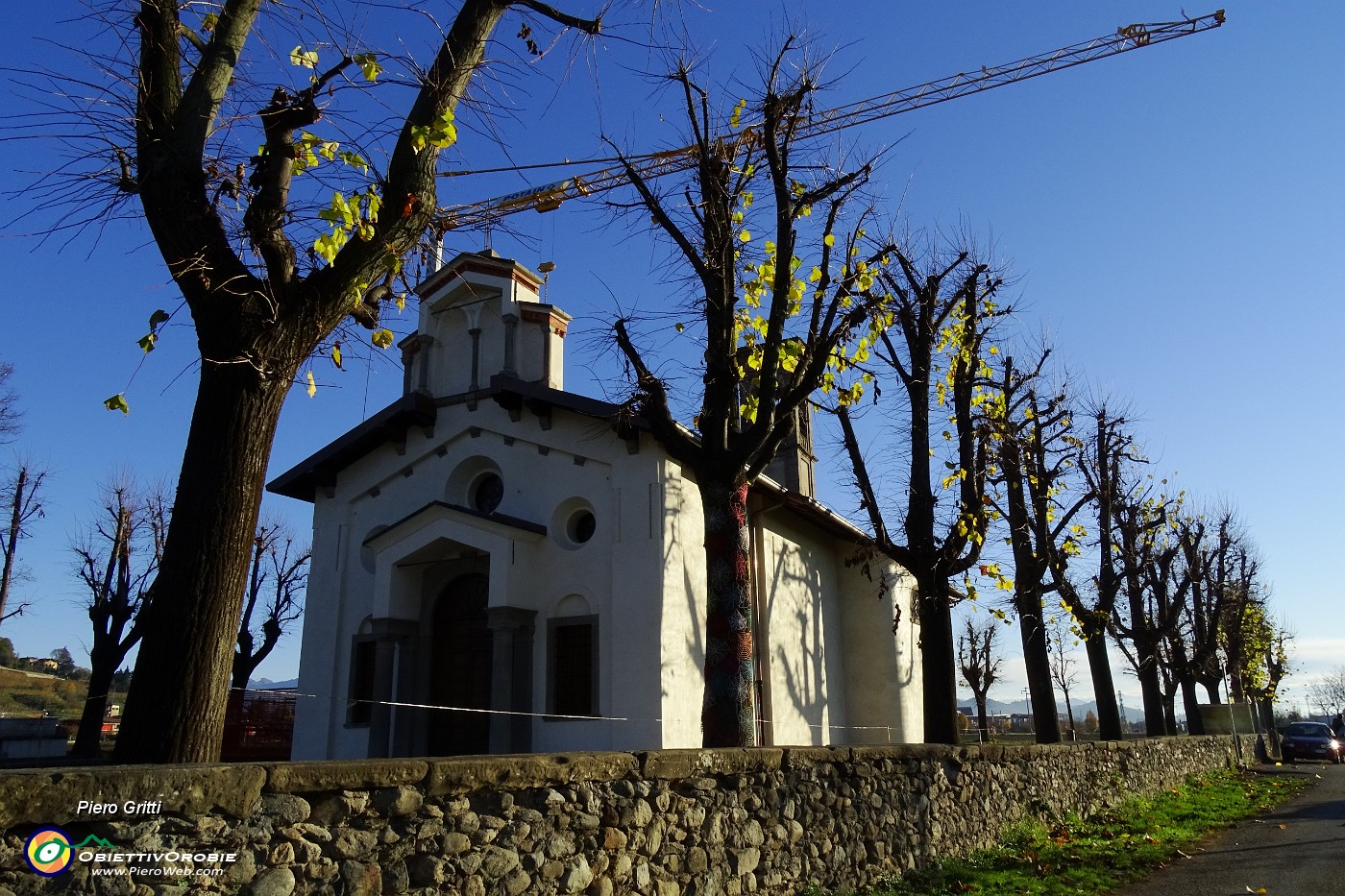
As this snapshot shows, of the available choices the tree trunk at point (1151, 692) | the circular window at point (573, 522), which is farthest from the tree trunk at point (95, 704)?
the tree trunk at point (1151, 692)

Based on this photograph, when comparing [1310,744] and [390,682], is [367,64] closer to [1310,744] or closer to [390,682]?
[390,682]

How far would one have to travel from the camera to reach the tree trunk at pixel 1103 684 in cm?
2028

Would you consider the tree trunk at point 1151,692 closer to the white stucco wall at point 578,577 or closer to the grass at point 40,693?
the white stucco wall at point 578,577

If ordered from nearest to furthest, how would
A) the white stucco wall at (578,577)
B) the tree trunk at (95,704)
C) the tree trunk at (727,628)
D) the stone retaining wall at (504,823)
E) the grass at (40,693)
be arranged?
1. the stone retaining wall at (504,823)
2. the tree trunk at (727,628)
3. the white stucco wall at (578,577)
4. the tree trunk at (95,704)
5. the grass at (40,693)

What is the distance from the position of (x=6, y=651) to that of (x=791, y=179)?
→ 215 feet

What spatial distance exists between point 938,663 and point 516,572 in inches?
251

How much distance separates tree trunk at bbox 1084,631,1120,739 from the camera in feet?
66.5

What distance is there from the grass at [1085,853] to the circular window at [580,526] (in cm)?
719

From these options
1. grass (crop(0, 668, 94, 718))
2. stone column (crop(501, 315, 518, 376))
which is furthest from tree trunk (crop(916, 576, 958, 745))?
grass (crop(0, 668, 94, 718))

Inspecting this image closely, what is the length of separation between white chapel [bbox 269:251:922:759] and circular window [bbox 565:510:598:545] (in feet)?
0.08

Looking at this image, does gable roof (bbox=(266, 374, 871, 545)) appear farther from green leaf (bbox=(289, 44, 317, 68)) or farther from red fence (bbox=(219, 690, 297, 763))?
green leaf (bbox=(289, 44, 317, 68))

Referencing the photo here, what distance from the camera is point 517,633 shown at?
13641 mm

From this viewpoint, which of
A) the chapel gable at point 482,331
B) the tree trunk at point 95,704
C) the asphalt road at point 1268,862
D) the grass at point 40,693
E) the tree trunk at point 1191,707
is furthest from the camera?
the grass at point 40,693

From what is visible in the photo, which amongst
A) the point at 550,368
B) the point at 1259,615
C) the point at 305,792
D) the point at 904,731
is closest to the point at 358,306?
the point at 305,792
